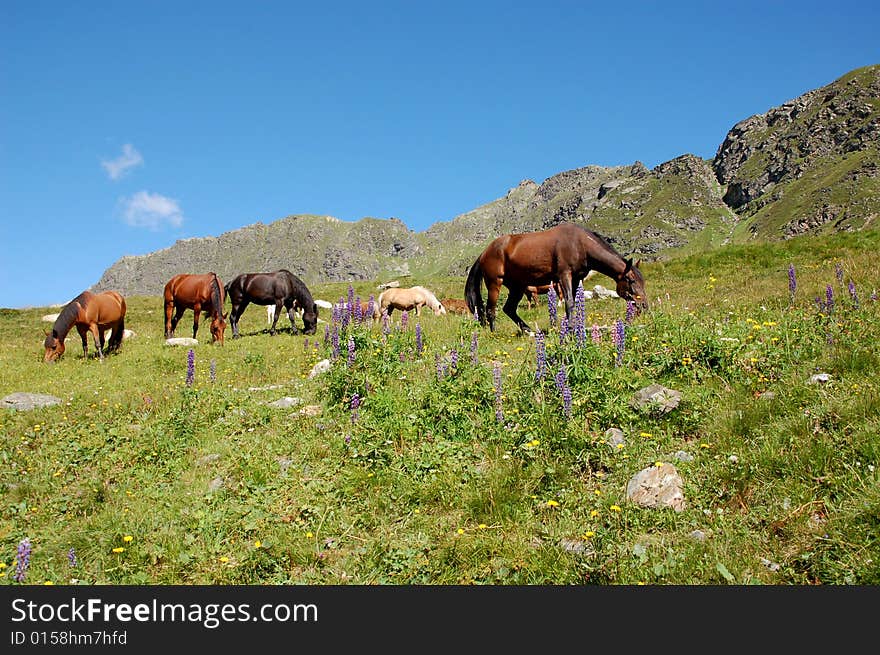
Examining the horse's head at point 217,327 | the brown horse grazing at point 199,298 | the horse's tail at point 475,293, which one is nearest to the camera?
the horse's tail at point 475,293

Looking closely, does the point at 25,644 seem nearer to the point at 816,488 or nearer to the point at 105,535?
the point at 105,535

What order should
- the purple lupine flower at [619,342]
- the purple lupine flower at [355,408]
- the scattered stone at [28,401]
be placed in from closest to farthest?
the purple lupine flower at [355,408]
the purple lupine flower at [619,342]
the scattered stone at [28,401]

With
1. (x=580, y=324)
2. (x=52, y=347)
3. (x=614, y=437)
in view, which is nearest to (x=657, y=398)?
(x=614, y=437)

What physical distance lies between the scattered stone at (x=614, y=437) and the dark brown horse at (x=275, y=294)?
17999mm

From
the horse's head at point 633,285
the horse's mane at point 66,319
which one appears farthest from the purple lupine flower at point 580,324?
the horse's mane at point 66,319

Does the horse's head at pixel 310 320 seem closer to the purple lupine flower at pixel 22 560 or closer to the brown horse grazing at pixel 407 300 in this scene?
the brown horse grazing at pixel 407 300

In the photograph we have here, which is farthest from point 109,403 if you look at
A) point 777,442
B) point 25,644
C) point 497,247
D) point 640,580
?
point 777,442

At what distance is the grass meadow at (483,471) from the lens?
4.22 metres

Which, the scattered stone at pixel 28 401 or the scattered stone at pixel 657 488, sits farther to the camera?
the scattered stone at pixel 28 401

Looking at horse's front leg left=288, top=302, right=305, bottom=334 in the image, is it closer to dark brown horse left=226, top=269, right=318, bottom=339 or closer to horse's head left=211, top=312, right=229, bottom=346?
dark brown horse left=226, top=269, right=318, bottom=339

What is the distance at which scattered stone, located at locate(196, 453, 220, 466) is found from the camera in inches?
273

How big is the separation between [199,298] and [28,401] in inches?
427

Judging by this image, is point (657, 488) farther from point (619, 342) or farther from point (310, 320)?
point (310, 320)

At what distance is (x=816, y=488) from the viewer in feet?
14.2
